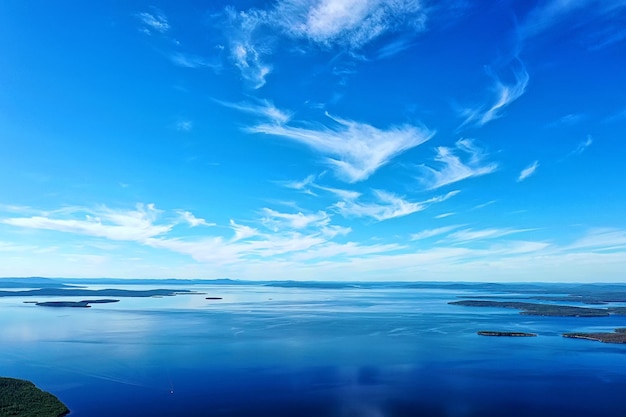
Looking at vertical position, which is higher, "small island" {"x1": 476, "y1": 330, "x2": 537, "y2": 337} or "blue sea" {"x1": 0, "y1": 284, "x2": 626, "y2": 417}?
"small island" {"x1": 476, "y1": 330, "x2": 537, "y2": 337}

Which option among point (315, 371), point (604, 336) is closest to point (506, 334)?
point (604, 336)

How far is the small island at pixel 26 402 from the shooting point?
87.9ft

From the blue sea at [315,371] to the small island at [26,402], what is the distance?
1.07m

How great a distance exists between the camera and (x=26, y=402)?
94.1ft

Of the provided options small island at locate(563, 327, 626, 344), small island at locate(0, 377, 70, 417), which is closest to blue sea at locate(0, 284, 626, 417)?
small island at locate(0, 377, 70, 417)

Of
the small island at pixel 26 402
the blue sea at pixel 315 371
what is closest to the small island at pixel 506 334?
the blue sea at pixel 315 371

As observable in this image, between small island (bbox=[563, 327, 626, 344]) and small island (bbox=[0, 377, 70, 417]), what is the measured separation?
6154 cm

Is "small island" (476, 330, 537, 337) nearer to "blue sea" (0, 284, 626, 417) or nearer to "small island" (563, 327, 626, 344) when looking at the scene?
"blue sea" (0, 284, 626, 417)

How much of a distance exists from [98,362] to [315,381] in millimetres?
21711

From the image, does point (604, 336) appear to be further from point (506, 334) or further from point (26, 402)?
point (26, 402)

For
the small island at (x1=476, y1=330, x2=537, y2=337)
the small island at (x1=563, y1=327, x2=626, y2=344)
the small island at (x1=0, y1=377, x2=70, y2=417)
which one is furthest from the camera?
the small island at (x1=476, y1=330, x2=537, y2=337)

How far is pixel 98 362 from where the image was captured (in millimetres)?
41906

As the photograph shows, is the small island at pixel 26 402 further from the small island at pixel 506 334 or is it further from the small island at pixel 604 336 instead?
the small island at pixel 604 336

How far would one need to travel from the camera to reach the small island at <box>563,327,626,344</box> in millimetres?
56812
